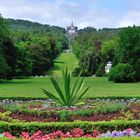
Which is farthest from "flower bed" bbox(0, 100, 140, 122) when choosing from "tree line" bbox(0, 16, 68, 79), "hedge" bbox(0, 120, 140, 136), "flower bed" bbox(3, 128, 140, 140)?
"tree line" bbox(0, 16, 68, 79)

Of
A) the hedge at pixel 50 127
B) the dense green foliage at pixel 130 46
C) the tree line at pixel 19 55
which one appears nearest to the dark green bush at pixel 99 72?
the tree line at pixel 19 55

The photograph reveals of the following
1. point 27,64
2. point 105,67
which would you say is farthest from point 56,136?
point 105,67

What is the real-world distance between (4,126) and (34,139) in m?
3.08

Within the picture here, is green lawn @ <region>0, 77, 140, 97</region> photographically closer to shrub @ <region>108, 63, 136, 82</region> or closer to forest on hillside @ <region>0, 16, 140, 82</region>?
forest on hillside @ <region>0, 16, 140, 82</region>

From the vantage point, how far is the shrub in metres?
54.9

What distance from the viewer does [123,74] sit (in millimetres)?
55031

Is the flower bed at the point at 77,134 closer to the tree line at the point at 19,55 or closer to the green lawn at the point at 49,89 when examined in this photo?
the green lawn at the point at 49,89

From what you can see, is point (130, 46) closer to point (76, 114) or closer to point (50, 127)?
point (76, 114)

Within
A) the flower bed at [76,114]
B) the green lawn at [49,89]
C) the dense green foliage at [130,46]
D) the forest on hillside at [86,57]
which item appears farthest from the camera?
the dense green foliage at [130,46]

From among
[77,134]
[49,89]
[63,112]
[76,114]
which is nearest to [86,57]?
[49,89]

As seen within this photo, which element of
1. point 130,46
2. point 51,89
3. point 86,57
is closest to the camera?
point 51,89

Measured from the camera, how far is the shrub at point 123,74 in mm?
54853

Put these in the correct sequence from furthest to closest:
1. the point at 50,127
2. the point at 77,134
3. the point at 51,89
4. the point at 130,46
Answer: the point at 130,46 → the point at 51,89 → the point at 50,127 → the point at 77,134

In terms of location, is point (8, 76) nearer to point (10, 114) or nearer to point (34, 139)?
point (10, 114)
